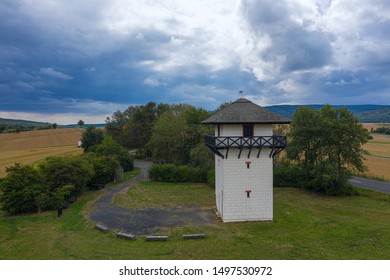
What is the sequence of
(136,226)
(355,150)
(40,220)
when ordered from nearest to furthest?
(136,226)
(40,220)
(355,150)

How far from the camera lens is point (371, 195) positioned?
2864cm

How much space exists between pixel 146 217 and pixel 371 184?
29008mm

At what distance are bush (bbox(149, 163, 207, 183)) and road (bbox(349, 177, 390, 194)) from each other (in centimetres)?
1917

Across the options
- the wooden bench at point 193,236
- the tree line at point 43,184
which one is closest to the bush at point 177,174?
the tree line at point 43,184

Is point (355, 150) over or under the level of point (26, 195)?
over

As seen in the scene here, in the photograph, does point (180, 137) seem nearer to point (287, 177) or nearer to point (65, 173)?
point (287, 177)

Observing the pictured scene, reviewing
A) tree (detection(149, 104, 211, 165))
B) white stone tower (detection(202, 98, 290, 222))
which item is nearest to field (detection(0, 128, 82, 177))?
tree (detection(149, 104, 211, 165))

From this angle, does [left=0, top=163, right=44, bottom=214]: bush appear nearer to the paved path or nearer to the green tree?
the paved path

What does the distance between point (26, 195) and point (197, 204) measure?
45.2ft

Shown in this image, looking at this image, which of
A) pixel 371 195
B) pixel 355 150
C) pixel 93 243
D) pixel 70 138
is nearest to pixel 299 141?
pixel 355 150

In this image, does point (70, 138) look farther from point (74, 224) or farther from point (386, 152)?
point (386, 152)

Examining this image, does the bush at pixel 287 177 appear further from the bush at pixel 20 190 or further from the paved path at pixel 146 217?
the bush at pixel 20 190

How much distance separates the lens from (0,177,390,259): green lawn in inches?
551

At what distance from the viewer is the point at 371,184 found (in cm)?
3400
